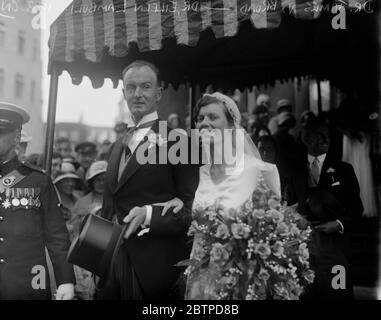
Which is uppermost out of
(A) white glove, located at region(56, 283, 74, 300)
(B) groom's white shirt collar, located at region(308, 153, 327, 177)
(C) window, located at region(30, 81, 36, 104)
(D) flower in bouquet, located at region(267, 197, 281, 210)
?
(C) window, located at region(30, 81, 36, 104)

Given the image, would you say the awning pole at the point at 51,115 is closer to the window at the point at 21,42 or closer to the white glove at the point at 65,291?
the window at the point at 21,42

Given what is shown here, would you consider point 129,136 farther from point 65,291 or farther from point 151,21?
point 65,291

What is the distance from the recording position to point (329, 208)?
3865 mm

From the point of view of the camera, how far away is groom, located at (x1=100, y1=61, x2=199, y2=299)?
10.3ft

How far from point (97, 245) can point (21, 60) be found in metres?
3.21

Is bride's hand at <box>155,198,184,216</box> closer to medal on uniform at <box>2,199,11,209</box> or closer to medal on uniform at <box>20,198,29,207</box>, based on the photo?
medal on uniform at <box>20,198,29,207</box>

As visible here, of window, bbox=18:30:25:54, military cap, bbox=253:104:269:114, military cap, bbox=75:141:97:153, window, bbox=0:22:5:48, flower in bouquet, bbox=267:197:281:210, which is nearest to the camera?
flower in bouquet, bbox=267:197:281:210

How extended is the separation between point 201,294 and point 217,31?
175 cm

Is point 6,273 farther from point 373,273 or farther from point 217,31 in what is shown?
point 373,273

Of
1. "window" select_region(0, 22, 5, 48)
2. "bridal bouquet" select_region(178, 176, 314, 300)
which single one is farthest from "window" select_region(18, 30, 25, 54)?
"bridal bouquet" select_region(178, 176, 314, 300)

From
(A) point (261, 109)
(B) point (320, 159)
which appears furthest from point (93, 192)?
(A) point (261, 109)

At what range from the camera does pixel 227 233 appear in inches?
108

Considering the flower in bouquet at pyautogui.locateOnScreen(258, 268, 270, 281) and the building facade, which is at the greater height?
the building facade
